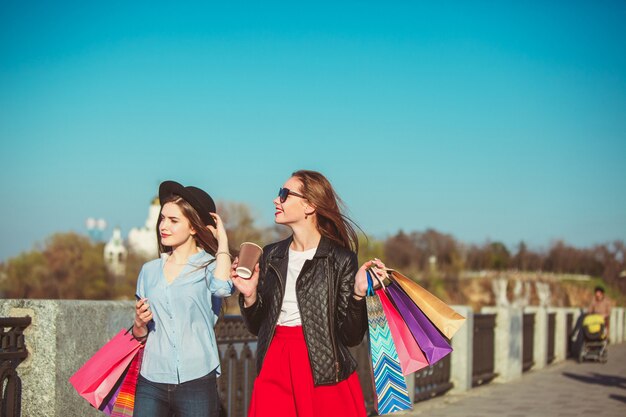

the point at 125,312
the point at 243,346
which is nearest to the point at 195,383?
the point at 125,312

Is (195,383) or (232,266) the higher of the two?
(232,266)

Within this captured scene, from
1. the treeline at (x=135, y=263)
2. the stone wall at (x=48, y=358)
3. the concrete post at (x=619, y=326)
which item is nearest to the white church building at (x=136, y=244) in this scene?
the treeline at (x=135, y=263)

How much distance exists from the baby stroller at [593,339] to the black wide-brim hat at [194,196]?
16.5 metres

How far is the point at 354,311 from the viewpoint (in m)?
4.50

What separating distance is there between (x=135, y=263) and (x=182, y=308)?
9226cm

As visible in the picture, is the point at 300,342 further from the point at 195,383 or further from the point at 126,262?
the point at 126,262

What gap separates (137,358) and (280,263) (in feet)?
2.93

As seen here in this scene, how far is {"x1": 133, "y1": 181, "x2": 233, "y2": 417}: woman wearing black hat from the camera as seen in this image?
4203 millimetres

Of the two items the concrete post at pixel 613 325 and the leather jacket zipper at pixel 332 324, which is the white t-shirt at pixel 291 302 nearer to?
the leather jacket zipper at pixel 332 324

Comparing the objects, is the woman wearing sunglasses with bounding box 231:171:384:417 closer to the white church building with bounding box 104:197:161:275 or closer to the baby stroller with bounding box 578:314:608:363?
the baby stroller with bounding box 578:314:608:363

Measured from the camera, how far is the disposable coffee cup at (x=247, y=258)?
13.1 ft

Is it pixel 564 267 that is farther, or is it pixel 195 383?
pixel 564 267

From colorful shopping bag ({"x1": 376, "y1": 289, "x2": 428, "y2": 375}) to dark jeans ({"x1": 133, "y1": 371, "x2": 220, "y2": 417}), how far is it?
1033 mm

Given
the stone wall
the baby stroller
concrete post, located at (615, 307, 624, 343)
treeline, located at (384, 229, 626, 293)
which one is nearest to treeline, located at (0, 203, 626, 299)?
treeline, located at (384, 229, 626, 293)
